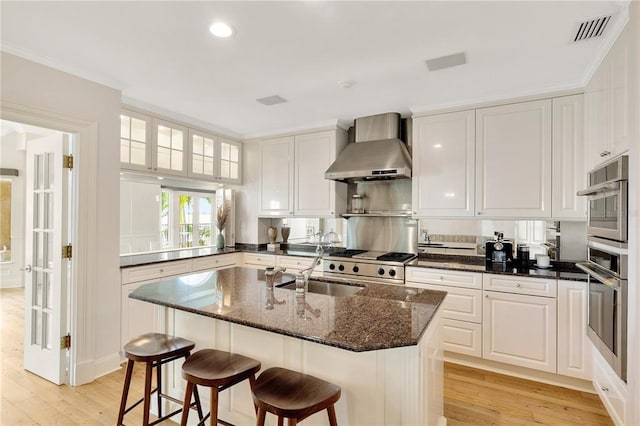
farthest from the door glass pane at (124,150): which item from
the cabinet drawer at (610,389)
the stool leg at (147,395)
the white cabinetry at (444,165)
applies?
the cabinet drawer at (610,389)

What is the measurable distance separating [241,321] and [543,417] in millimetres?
2340

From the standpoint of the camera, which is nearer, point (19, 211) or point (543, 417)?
point (543, 417)

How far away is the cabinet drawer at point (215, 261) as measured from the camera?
12.6 ft

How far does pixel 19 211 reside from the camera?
5.90 m

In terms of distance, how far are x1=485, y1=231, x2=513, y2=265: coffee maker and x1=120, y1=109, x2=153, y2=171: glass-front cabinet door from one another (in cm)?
377

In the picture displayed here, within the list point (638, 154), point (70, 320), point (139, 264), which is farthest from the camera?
point (139, 264)

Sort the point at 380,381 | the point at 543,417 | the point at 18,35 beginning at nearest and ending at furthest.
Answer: the point at 380,381, the point at 18,35, the point at 543,417

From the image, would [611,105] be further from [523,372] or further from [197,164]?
[197,164]

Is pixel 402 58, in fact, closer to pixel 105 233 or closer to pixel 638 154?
pixel 638 154

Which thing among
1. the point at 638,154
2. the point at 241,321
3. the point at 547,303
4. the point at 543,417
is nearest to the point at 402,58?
the point at 638,154

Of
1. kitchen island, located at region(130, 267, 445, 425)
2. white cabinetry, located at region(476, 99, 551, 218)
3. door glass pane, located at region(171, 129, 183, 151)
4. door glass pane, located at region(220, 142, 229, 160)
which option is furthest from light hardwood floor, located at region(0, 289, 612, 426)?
Answer: door glass pane, located at region(220, 142, 229, 160)

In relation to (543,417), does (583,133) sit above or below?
above

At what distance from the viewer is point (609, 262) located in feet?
6.61

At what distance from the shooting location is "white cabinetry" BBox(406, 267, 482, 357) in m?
2.96
